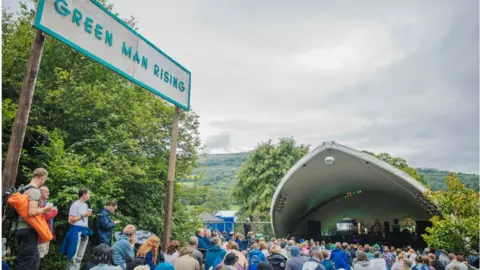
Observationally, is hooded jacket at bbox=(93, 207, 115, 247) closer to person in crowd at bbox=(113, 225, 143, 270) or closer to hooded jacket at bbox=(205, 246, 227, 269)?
person in crowd at bbox=(113, 225, 143, 270)

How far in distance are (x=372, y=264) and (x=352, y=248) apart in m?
4.68

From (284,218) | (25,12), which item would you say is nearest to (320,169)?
(284,218)

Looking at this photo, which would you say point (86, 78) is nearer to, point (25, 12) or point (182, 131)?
point (25, 12)

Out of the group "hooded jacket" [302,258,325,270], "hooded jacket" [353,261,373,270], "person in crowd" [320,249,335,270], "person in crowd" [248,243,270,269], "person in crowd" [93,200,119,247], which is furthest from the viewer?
"person in crowd" [320,249,335,270]

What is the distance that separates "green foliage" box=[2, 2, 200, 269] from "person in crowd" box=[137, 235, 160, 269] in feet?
11.1

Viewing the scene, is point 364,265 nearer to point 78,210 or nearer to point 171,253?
point 171,253

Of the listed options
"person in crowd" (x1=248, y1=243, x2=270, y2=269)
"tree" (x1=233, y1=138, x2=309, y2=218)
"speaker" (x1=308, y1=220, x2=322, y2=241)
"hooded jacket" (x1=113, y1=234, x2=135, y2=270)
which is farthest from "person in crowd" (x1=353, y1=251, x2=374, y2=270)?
"tree" (x1=233, y1=138, x2=309, y2=218)

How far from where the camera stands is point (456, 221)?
10.6 meters

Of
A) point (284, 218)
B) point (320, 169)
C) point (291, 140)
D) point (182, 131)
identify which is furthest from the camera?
point (291, 140)

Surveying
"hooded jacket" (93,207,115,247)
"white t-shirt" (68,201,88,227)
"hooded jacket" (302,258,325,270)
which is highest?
"white t-shirt" (68,201,88,227)

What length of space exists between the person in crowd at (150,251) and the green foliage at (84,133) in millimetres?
3369

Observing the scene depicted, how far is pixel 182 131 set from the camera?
14.8 meters

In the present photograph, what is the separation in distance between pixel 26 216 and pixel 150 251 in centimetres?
186

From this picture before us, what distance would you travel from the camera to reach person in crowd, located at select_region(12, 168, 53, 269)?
3.51 metres
